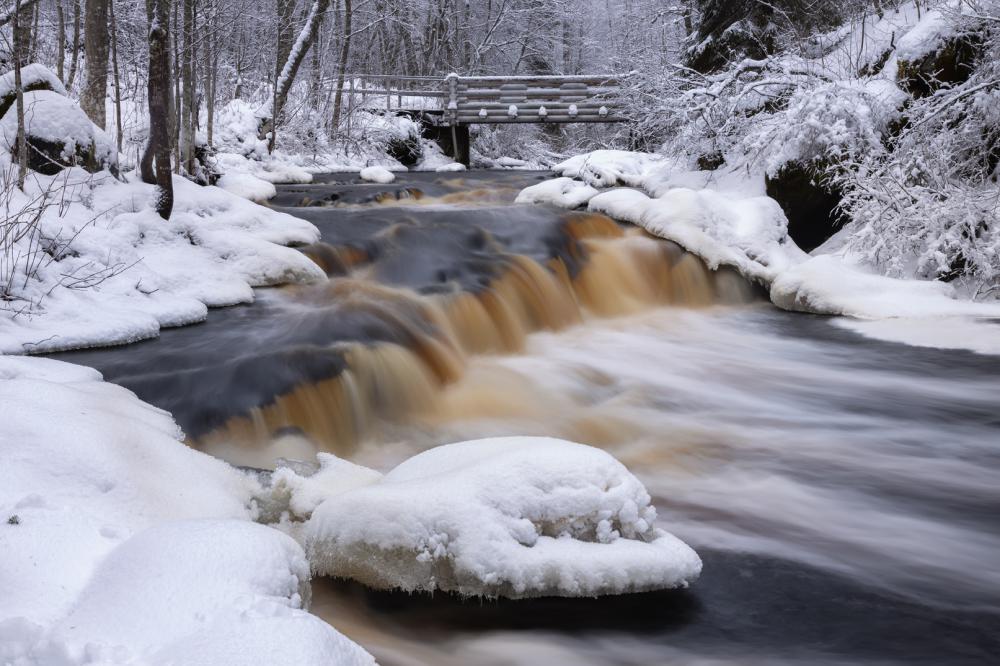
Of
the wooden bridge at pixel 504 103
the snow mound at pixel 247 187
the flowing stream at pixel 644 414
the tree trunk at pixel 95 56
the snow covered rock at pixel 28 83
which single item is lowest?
the flowing stream at pixel 644 414

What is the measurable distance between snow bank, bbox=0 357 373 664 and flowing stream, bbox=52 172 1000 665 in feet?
2.33

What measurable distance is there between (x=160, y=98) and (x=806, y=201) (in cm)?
716

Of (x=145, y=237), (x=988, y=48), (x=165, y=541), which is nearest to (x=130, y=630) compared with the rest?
(x=165, y=541)

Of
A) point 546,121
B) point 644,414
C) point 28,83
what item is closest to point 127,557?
point 644,414

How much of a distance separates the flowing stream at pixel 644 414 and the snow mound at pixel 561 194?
1.32 m

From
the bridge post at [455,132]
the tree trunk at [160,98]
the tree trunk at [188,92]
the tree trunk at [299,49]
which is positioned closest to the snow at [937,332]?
the tree trunk at [160,98]

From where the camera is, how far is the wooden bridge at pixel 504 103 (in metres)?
21.6

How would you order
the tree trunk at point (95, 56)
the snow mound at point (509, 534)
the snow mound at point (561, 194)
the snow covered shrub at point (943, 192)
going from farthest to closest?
1. the snow mound at point (561, 194)
2. the tree trunk at point (95, 56)
3. the snow covered shrub at point (943, 192)
4. the snow mound at point (509, 534)

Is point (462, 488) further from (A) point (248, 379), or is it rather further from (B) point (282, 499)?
(A) point (248, 379)

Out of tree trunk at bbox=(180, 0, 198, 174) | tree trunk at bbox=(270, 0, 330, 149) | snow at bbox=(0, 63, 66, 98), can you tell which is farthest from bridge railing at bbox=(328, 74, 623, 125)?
snow at bbox=(0, 63, 66, 98)

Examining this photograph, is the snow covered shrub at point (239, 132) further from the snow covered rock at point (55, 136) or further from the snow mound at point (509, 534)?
the snow mound at point (509, 534)

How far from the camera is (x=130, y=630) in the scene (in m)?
2.10

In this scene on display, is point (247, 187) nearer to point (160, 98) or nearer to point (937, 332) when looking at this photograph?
point (160, 98)

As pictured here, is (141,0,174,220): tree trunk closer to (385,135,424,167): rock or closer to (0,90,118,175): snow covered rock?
(0,90,118,175): snow covered rock
